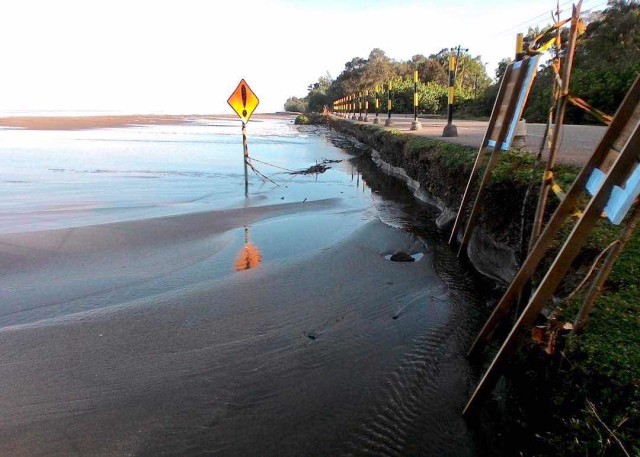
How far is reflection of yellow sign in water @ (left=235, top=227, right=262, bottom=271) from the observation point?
18.4 ft

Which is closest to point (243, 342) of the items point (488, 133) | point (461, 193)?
point (488, 133)

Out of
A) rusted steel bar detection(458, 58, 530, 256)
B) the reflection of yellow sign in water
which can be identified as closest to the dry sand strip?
the reflection of yellow sign in water

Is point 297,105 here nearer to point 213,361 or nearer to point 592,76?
point 592,76

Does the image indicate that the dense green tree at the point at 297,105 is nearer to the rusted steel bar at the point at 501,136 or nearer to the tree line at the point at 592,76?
the tree line at the point at 592,76

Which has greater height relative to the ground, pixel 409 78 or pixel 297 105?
pixel 409 78

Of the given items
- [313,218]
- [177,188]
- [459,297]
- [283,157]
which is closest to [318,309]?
[459,297]

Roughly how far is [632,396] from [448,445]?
43.0 inches

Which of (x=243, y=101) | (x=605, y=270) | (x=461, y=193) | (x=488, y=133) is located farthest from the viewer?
(x=243, y=101)

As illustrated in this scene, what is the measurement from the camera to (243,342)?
377 cm

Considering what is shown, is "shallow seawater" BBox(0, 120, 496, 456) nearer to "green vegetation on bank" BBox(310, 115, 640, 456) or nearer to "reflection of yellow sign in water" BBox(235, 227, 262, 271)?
"reflection of yellow sign in water" BBox(235, 227, 262, 271)

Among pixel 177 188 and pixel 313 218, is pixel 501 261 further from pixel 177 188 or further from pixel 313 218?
pixel 177 188

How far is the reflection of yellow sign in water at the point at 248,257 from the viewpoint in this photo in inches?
220

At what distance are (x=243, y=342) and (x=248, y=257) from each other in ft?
7.45

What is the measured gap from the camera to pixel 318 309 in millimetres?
4418
